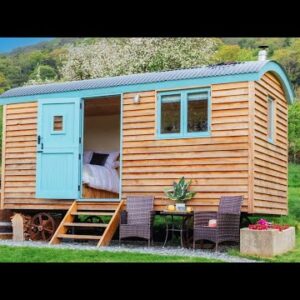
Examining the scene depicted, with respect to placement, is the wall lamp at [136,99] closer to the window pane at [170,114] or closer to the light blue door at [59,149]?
the window pane at [170,114]

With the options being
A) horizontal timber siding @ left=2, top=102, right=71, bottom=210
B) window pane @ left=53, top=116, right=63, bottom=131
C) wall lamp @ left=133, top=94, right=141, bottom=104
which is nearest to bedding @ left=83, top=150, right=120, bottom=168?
horizontal timber siding @ left=2, top=102, right=71, bottom=210

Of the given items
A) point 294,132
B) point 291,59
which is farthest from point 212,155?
point 291,59

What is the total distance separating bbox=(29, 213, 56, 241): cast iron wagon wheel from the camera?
12.8 m

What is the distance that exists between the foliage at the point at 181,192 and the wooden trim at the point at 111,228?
Answer: 0.99 meters

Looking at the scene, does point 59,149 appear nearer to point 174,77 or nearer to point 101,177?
point 101,177

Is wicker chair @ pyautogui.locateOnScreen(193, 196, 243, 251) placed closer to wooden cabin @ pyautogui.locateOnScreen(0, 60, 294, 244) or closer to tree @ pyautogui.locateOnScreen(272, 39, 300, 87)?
wooden cabin @ pyautogui.locateOnScreen(0, 60, 294, 244)

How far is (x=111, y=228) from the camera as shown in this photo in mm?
11406

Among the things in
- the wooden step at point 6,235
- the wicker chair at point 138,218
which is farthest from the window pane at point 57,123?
the wooden step at point 6,235

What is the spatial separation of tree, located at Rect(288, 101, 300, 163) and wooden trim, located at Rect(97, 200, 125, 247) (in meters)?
7.74

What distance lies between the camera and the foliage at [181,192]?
11078 mm
